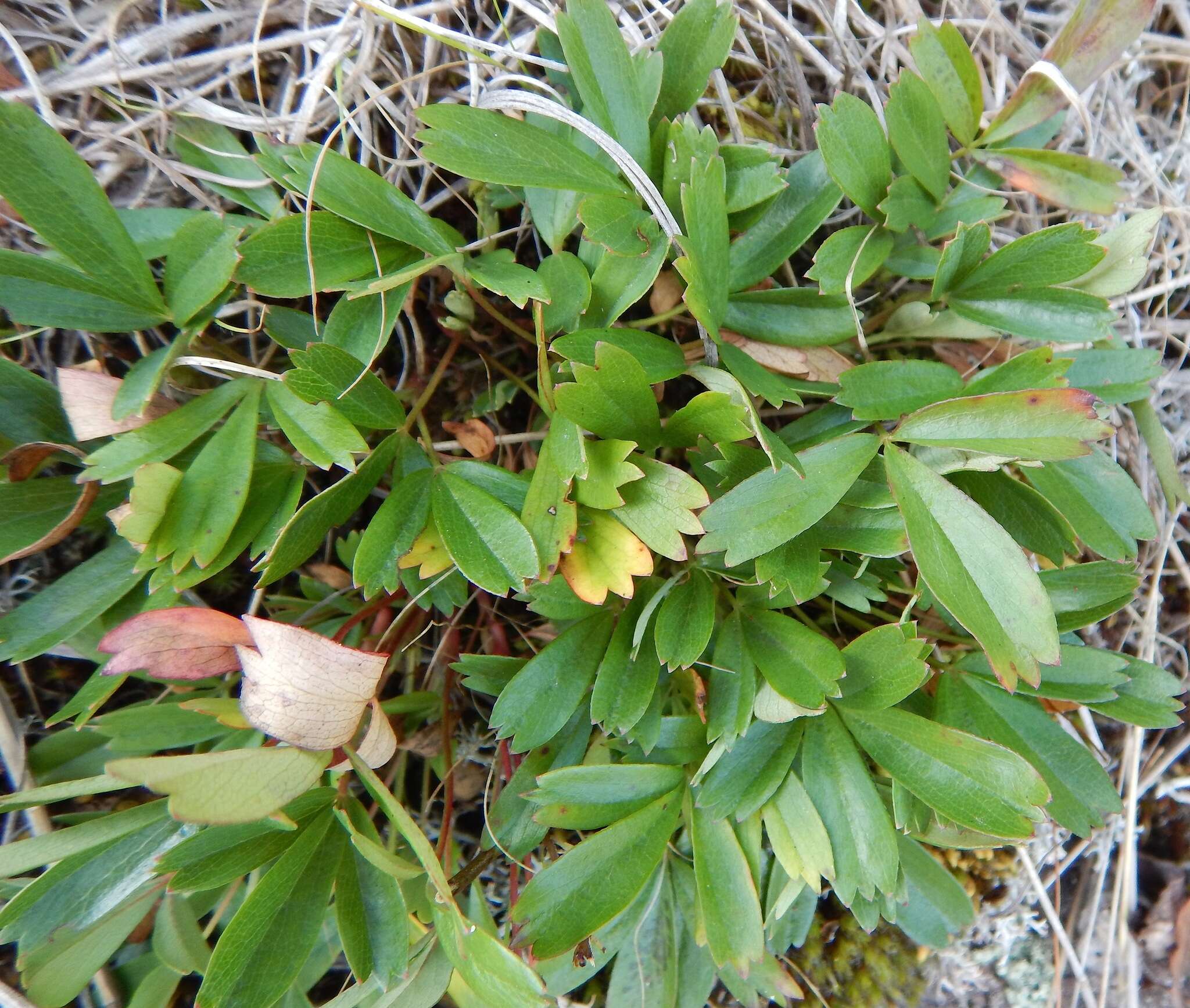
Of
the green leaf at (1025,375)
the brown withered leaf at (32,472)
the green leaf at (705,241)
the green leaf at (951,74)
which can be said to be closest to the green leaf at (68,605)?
the brown withered leaf at (32,472)

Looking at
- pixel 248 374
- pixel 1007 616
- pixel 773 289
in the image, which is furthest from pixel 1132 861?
pixel 248 374

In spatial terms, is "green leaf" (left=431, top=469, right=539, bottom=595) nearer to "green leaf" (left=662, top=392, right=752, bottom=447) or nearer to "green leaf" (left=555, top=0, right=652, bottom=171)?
"green leaf" (left=662, top=392, right=752, bottom=447)

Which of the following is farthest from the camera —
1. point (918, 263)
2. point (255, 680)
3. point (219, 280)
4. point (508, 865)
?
point (508, 865)

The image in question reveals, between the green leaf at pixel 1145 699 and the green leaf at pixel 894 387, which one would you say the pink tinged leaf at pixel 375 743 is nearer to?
the green leaf at pixel 894 387

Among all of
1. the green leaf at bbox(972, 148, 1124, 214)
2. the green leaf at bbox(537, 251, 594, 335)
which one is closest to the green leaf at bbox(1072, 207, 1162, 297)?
the green leaf at bbox(972, 148, 1124, 214)

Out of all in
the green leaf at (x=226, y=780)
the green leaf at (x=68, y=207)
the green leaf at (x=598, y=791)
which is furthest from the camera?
the green leaf at (x=598, y=791)

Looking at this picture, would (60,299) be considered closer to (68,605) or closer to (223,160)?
(223,160)

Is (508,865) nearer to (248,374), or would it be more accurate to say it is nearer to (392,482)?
(392,482)

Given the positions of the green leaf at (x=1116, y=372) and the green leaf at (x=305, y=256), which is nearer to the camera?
the green leaf at (x=305, y=256)
